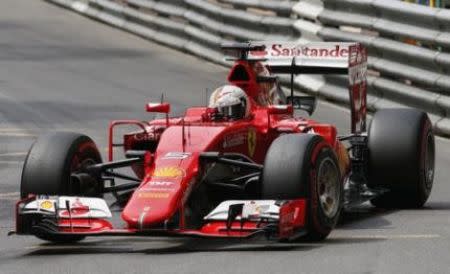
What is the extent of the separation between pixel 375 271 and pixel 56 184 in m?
2.52

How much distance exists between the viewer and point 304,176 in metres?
9.88

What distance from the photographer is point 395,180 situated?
11859 mm

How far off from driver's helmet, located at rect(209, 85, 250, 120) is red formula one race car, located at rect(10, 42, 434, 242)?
10mm

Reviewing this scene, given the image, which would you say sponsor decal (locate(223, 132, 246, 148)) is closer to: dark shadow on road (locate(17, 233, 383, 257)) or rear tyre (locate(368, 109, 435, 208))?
dark shadow on road (locate(17, 233, 383, 257))

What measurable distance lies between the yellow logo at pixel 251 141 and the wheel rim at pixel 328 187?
841mm

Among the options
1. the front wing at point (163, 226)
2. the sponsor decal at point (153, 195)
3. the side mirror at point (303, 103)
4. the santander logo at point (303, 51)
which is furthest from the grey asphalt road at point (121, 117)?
the santander logo at point (303, 51)

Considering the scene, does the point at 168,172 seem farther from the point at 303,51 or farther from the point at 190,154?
the point at 303,51

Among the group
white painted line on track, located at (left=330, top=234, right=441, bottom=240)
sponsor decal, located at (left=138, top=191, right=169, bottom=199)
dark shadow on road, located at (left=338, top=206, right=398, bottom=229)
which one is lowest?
white painted line on track, located at (left=330, top=234, right=441, bottom=240)

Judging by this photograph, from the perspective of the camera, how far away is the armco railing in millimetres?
16547

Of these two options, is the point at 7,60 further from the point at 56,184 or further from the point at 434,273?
the point at 434,273

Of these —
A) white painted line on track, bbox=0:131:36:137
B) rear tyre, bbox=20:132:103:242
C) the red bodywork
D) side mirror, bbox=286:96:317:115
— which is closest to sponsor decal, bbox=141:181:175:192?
the red bodywork

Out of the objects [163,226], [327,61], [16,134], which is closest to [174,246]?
[163,226]

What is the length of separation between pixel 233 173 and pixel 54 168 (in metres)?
1.31

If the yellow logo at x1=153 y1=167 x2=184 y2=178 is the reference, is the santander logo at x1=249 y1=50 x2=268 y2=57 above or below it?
above
